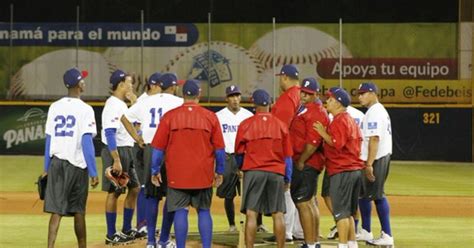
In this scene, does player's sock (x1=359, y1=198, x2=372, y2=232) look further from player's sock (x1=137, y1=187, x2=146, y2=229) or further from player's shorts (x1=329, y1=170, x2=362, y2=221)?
player's sock (x1=137, y1=187, x2=146, y2=229)

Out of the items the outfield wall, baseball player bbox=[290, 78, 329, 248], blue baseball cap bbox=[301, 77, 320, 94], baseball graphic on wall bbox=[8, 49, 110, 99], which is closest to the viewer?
baseball player bbox=[290, 78, 329, 248]

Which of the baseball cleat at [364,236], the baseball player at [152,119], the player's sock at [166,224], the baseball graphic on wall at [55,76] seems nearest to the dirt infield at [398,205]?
the baseball cleat at [364,236]

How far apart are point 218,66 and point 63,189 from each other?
17.8 meters

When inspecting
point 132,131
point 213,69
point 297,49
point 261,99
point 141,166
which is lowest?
point 141,166

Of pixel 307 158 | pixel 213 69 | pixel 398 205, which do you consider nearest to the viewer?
pixel 307 158

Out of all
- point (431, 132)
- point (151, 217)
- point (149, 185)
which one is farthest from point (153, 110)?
point (431, 132)

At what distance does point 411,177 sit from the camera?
2180 centimetres

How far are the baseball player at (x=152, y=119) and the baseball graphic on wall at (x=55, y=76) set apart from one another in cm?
1598

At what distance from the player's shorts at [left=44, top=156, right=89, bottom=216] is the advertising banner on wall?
17.3 metres

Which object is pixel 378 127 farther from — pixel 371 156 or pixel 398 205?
pixel 398 205

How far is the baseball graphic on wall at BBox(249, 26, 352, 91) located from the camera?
2781 centimetres

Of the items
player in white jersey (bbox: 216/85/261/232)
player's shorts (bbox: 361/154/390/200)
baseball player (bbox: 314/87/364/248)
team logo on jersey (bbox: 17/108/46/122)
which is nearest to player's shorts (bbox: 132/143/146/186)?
player in white jersey (bbox: 216/85/261/232)

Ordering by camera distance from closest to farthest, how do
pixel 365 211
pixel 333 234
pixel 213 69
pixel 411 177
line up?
pixel 365 211, pixel 333 234, pixel 411 177, pixel 213 69
